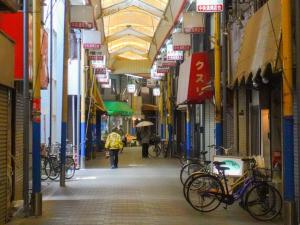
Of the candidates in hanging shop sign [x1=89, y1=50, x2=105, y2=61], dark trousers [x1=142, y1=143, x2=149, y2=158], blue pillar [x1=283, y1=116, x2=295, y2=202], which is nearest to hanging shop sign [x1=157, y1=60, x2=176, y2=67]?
hanging shop sign [x1=89, y1=50, x2=105, y2=61]

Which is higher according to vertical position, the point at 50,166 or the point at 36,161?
→ the point at 36,161

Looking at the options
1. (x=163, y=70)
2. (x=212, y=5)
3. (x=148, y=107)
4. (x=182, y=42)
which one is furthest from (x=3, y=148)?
(x=148, y=107)

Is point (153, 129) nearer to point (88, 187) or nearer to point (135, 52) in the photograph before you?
point (135, 52)

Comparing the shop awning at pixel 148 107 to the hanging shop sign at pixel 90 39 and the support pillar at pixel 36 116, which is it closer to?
the hanging shop sign at pixel 90 39

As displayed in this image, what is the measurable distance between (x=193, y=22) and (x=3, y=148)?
41.1ft

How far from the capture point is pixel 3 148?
11.2 m

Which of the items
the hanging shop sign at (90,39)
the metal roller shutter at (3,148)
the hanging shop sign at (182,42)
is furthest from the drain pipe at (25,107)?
the hanging shop sign at (182,42)

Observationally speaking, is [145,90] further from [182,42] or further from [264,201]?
[264,201]

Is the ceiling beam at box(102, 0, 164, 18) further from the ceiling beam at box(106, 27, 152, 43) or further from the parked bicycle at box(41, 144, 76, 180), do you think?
the parked bicycle at box(41, 144, 76, 180)

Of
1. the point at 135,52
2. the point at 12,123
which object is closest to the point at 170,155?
the point at 135,52

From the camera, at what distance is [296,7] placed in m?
10.1

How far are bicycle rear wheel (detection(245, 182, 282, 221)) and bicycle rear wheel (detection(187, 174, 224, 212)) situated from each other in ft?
3.06

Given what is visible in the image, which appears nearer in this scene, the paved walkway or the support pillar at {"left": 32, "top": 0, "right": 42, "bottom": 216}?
the paved walkway

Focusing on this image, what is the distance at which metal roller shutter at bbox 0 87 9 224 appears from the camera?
11.0m
